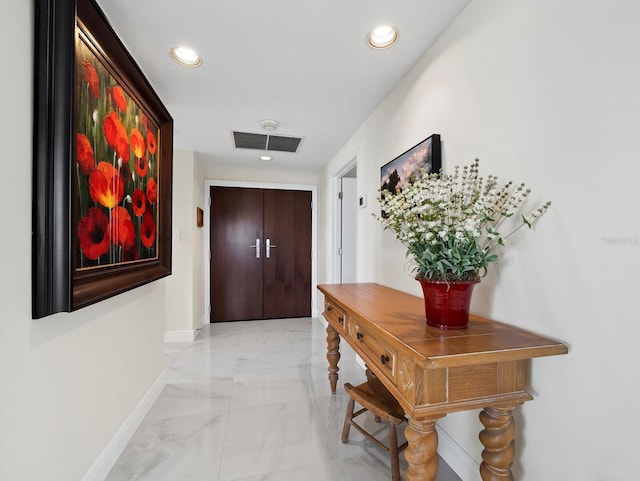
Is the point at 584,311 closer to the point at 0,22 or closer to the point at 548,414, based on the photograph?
the point at 548,414

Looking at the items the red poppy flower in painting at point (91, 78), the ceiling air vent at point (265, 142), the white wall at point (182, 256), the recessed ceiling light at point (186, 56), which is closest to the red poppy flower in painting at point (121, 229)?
the red poppy flower in painting at point (91, 78)

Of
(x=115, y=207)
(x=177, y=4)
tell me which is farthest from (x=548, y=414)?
(x=177, y=4)

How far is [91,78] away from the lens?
1228 mm

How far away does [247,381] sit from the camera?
2334mm

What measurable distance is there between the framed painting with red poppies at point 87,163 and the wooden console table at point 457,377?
3.87ft

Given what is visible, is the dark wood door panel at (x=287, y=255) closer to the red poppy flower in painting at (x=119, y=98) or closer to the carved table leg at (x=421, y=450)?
the red poppy flower in painting at (x=119, y=98)

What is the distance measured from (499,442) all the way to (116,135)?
209 cm

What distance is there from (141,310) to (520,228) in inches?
83.9

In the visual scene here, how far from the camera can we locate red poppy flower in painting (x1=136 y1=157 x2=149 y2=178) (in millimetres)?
1704

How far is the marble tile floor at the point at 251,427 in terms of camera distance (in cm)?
141

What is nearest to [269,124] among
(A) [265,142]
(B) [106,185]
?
(A) [265,142]

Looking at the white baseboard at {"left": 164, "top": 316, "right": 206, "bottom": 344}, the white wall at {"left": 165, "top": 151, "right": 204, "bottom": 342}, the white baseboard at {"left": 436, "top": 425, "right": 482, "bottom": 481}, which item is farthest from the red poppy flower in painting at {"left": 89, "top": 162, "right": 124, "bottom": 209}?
the white baseboard at {"left": 164, "top": 316, "right": 206, "bottom": 344}

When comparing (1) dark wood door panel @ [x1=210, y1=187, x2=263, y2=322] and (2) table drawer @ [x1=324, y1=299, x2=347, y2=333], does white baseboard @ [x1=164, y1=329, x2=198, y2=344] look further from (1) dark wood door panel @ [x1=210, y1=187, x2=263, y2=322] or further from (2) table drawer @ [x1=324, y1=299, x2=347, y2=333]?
(2) table drawer @ [x1=324, y1=299, x2=347, y2=333]

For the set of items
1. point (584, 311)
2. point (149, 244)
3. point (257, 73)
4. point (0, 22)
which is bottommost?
point (584, 311)
